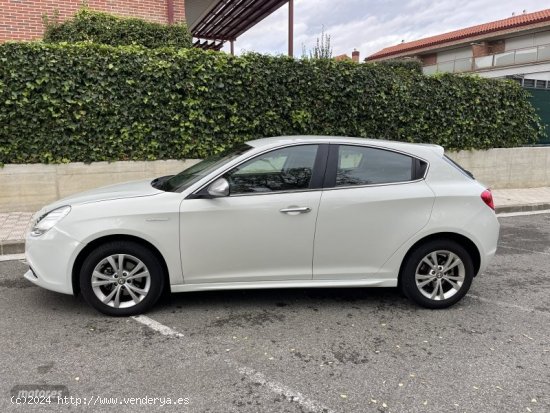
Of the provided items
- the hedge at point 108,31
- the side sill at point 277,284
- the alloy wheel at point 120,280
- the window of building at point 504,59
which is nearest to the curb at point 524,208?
the side sill at point 277,284

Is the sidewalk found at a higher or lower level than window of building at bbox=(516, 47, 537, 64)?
lower

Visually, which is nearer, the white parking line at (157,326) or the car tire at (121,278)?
the white parking line at (157,326)

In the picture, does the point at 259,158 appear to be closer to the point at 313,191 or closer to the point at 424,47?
the point at 313,191

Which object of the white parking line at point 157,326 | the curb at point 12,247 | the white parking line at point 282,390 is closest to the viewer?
the white parking line at point 282,390

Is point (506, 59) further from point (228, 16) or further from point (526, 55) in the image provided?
point (228, 16)

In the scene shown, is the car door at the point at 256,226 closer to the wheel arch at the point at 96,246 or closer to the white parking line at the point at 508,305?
the wheel arch at the point at 96,246

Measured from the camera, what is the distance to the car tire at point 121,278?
3.70 metres

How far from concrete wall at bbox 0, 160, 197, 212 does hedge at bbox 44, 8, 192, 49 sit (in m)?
2.52

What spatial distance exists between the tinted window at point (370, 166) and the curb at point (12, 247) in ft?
14.4

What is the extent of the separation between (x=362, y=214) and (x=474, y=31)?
108 ft

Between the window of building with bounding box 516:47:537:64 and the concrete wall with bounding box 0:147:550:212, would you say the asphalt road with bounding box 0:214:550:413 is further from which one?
the window of building with bounding box 516:47:537:64

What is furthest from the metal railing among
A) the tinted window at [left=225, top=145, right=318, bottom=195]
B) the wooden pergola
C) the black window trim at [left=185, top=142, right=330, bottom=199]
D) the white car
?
the tinted window at [left=225, top=145, right=318, bottom=195]

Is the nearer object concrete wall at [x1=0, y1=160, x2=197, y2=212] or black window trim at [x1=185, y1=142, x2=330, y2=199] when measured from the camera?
black window trim at [x1=185, y1=142, x2=330, y2=199]

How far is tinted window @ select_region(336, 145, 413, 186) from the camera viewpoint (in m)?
4.02
